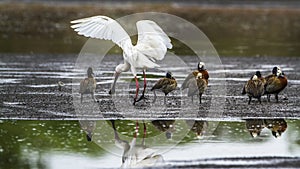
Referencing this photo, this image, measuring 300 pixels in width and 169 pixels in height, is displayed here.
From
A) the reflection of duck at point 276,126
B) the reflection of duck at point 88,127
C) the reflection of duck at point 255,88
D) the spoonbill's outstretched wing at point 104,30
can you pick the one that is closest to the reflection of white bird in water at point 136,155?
the reflection of duck at point 88,127

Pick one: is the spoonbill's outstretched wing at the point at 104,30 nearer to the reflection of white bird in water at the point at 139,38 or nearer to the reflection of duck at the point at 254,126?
the reflection of white bird in water at the point at 139,38

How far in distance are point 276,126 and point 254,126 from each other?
37cm

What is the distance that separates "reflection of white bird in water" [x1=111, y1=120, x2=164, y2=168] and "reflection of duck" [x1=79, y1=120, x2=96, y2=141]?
414 millimetres

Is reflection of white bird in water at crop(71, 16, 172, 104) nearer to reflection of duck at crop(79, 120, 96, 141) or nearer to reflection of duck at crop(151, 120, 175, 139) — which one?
reflection of duck at crop(151, 120, 175, 139)

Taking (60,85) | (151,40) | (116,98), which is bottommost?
(116,98)

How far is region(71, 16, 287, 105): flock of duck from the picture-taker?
43.7 feet

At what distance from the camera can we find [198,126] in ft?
39.0

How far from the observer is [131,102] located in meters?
14.3

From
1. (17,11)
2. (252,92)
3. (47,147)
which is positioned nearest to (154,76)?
(252,92)

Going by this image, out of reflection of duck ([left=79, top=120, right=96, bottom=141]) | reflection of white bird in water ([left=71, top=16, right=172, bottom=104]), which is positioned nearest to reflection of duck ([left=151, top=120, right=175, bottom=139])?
reflection of duck ([left=79, top=120, right=96, bottom=141])

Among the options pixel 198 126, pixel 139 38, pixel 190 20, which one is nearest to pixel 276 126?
pixel 198 126

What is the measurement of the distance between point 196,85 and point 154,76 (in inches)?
175

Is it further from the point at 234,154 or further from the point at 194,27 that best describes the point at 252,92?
the point at 194,27

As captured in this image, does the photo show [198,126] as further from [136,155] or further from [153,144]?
[136,155]
